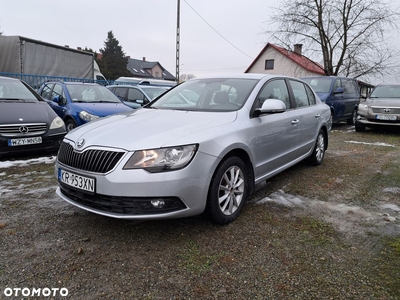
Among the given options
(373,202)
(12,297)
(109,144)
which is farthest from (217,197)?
(373,202)

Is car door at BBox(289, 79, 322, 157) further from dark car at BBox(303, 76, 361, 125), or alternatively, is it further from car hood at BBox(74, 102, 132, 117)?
dark car at BBox(303, 76, 361, 125)

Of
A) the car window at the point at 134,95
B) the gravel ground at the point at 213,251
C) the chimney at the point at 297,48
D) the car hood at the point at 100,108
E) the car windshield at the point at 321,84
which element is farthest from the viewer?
the chimney at the point at 297,48

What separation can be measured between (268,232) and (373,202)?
5.33 ft

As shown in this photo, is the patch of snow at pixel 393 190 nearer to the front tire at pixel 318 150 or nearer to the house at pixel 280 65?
the front tire at pixel 318 150

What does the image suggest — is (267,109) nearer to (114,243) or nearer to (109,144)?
(109,144)

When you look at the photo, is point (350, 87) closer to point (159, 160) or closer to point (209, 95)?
point (209, 95)

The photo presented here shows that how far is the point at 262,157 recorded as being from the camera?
3.44 m

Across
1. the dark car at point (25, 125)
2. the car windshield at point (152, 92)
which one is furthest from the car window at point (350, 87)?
the dark car at point (25, 125)

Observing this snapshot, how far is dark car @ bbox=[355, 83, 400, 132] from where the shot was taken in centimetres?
886

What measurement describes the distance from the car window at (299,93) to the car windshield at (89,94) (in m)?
4.87

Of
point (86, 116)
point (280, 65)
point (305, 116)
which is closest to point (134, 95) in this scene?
point (86, 116)

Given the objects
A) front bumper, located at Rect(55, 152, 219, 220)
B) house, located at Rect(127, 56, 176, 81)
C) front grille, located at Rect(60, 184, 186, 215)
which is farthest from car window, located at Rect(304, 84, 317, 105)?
house, located at Rect(127, 56, 176, 81)

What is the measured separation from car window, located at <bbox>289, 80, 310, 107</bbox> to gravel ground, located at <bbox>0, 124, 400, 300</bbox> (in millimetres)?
1385

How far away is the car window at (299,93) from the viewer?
4.50 metres
